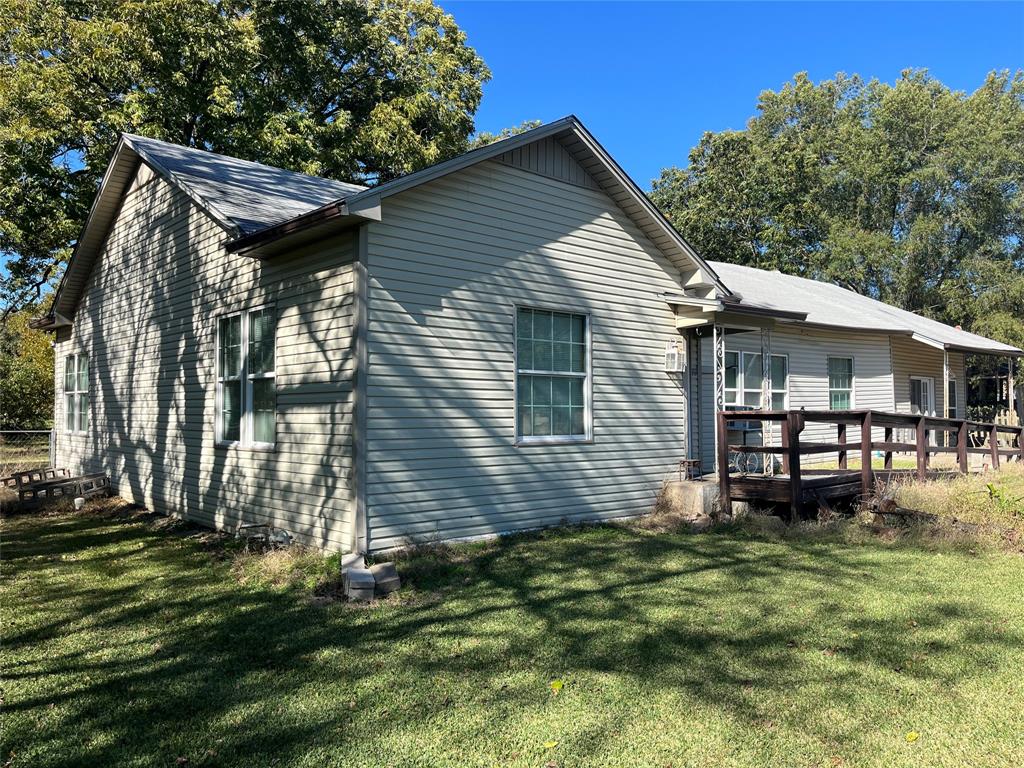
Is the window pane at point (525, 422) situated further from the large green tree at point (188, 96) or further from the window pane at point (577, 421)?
the large green tree at point (188, 96)

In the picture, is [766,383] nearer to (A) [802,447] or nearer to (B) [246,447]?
(A) [802,447]

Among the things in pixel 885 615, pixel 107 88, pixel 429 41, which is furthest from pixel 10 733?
pixel 429 41

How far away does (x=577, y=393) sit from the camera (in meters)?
9.15

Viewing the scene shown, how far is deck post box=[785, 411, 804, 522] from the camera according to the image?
28.5 ft

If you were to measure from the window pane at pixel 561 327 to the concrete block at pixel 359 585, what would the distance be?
4.17 metres

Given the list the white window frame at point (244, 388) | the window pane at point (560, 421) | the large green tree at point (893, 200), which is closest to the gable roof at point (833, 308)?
the window pane at point (560, 421)

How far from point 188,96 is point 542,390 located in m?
15.9

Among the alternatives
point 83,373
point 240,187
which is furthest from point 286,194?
point 83,373

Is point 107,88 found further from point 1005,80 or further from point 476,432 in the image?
point 1005,80

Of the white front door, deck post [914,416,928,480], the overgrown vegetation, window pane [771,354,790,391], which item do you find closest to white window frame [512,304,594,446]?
the overgrown vegetation

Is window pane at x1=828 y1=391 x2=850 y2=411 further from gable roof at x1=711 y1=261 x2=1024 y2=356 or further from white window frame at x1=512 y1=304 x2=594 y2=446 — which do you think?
white window frame at x1=512 y1=304 x2=594 y2=446

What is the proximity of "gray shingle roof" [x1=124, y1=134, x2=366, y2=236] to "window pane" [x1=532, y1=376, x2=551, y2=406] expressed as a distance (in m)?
3.71

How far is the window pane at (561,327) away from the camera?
8969mm

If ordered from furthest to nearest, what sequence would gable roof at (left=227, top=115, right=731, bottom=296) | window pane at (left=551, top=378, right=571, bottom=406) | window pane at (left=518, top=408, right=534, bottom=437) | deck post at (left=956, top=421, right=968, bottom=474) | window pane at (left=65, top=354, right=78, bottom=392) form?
window pane at (left=65, top=354, right=78, bottom=392)
deck post at (left=956, top=421, right=968, bottom=474)
window pane at (left=551, top=378, right=571, bottom=406)
window pane at (left=518, top=408, right=534, bottom=437)
gable roof at (left=227, top=115, right=731, bottom=296)
